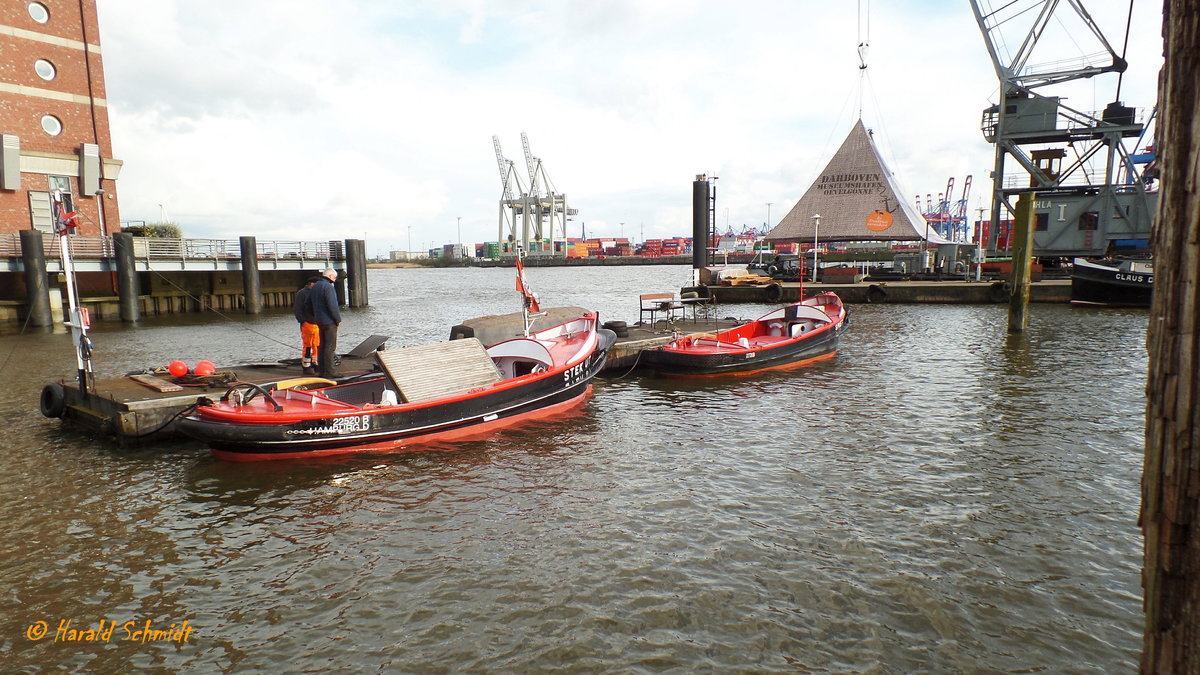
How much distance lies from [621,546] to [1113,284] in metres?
36.9

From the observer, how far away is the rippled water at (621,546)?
6215 millimetres

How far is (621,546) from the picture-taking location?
8156 mm

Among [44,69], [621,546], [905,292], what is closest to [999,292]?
[905,292]

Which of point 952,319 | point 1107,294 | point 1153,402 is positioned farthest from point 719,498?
point 1107,294

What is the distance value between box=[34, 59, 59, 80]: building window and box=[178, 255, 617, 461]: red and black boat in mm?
35697

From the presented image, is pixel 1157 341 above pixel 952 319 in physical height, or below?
above

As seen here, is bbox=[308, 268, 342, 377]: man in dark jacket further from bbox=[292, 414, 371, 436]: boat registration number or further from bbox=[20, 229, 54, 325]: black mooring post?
bbox=[20, 229, 54, 325]: black mooring post

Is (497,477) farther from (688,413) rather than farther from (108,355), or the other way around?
(108,355)

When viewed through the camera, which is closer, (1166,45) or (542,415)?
(1166,45)

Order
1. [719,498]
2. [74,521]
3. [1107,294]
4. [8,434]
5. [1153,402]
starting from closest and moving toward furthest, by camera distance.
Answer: [1153,402] → [74,521] → [719,498] → [8,434] → [1107,294]

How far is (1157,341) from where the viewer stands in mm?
2494

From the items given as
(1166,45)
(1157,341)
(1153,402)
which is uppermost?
(1166,45)

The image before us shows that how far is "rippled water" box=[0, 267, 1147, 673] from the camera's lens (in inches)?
245

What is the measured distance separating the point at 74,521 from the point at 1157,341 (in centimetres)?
1163
